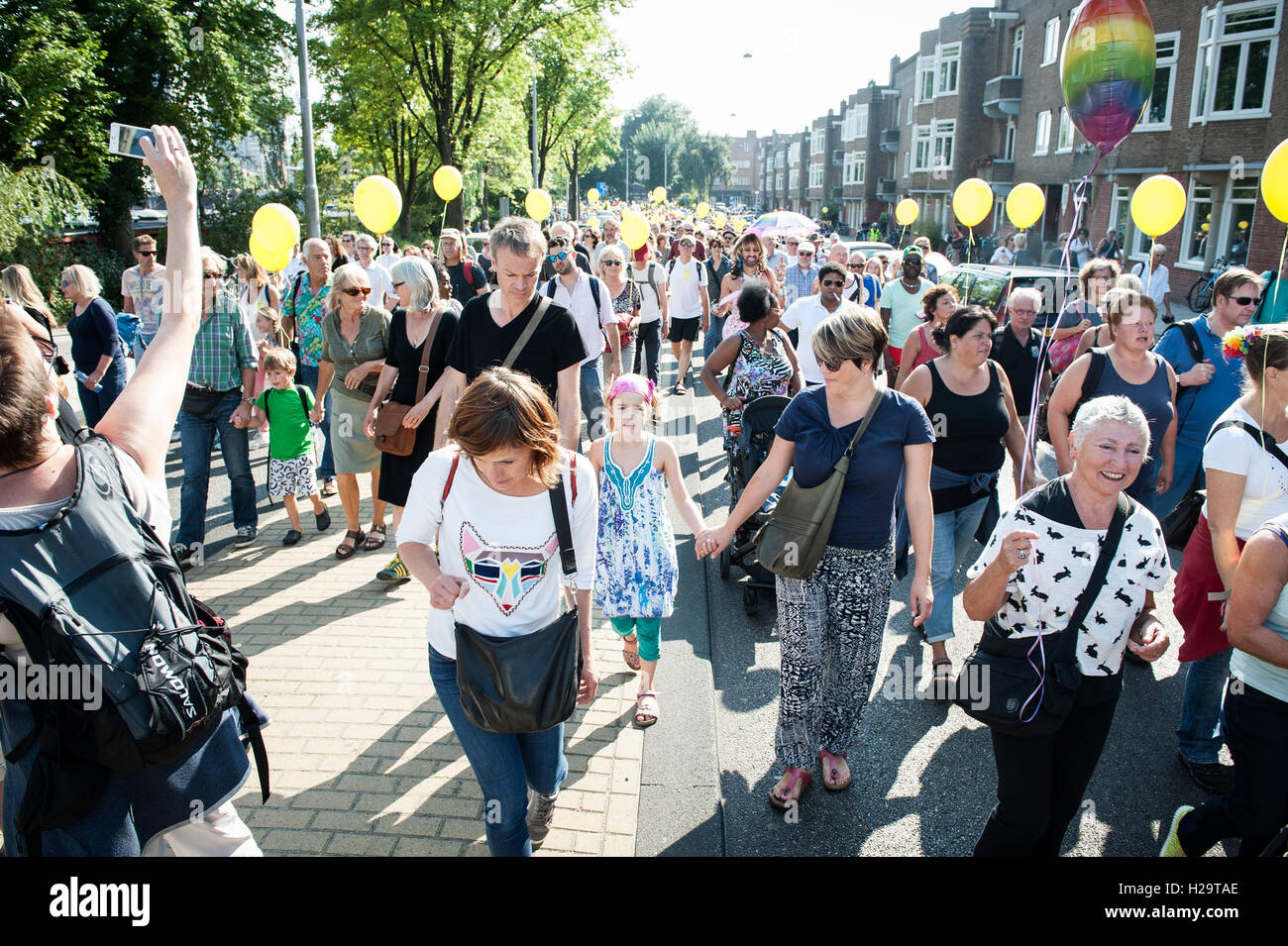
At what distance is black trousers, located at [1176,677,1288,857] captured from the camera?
270 centimetres

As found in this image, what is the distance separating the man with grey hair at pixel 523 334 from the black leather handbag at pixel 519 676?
4.92ft

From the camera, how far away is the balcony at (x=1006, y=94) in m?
34.7

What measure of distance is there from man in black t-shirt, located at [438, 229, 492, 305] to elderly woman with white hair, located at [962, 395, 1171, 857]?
7.13 metres

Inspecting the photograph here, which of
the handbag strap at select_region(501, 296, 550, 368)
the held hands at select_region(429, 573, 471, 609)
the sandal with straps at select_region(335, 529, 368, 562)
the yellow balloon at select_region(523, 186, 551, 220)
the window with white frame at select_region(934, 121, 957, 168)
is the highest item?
the window with white frame at select_region(934, 121, 957, 168)

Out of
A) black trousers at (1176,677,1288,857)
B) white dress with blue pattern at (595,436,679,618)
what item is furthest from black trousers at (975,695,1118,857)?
white dress with blue pattern at (595,436,679,618)

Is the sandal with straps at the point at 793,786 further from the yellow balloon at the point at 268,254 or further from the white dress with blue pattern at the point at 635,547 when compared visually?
the yellow balloon at the point at 268,254

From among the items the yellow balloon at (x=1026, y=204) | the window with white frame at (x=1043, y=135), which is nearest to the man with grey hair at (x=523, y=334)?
the yellow balloon at (x=1026, y=204)

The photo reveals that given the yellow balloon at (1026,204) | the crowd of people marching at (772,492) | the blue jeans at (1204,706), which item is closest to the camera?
the crowd of people marching at (772,492)

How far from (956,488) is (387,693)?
3134mm

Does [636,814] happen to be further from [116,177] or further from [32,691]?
[116,177]

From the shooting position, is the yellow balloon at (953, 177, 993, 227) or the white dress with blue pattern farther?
the yellow balloon at (953, 177, 993, 227)

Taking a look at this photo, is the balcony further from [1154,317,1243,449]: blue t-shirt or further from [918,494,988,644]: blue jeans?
[918,494,988,644]: blue jeans

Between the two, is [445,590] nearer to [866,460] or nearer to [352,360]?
[866,460]
